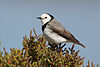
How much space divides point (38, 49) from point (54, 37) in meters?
2.50

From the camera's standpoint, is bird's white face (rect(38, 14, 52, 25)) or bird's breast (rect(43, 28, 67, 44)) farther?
bird's white face (rect(38, 14, 52, 25))

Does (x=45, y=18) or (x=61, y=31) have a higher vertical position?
(x=45, y=18)

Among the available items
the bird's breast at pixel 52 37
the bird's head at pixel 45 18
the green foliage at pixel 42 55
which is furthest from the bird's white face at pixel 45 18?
the green foliage at pixel 42 55

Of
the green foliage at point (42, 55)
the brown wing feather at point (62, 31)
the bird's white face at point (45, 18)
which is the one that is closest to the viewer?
the green foliage at point (42, 55)

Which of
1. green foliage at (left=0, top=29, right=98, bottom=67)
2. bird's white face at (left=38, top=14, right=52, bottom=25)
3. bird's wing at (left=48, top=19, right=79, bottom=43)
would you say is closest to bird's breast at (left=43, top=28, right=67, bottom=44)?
bird's wing at (left=48, top=19, right=79, bottom=43)

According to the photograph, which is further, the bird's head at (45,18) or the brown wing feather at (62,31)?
the bird's head at (45,18)

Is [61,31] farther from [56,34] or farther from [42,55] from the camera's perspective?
[42,55]

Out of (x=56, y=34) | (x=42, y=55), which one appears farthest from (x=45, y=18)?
(x=42, y=55)

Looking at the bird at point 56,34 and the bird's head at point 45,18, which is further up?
the bird's head at point 45,18

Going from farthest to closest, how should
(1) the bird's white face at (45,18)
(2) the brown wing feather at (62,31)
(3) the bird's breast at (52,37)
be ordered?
(1) the bird's white face at (45,18)
(2) the brown wing feather at (62,31)
(3) the bird's breast at (52,37)

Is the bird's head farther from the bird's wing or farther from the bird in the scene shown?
the bird's wing

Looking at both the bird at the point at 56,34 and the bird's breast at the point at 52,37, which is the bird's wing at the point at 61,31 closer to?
the bird at the point at 56,34

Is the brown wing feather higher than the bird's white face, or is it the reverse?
the bird's white face

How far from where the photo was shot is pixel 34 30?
23.1 feet
